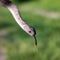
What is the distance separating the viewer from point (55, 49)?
32.0ft

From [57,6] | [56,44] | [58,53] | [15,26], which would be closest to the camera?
[58,53]

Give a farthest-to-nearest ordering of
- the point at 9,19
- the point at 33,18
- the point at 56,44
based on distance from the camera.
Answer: the point at 33,18, the point at 9,19, the point at 56,44

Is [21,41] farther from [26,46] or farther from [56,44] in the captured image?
[56,44]

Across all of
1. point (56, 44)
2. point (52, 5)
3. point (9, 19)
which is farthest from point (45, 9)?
point (56, 44)

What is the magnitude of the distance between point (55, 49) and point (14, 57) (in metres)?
1.14

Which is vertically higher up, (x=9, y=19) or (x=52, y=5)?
(x=9, y=19)

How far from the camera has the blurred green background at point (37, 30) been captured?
916 centimetres

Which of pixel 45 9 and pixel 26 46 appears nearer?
pixel 26 46

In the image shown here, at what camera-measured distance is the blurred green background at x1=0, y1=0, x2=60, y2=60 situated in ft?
30.0

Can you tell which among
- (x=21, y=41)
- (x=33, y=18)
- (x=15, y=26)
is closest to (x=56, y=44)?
(x=21, y=41)

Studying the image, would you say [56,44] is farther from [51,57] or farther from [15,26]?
[15,26]

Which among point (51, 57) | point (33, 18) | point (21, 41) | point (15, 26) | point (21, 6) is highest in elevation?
point (51, 57)

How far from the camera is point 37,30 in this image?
13602 mm

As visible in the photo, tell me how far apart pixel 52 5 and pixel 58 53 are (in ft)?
41.7
